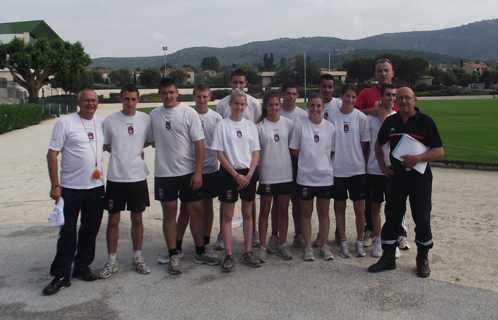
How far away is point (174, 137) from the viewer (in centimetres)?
475

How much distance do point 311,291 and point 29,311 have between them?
105 inches

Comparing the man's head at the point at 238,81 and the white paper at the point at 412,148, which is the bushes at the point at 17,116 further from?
the white paper at the point at 412,148

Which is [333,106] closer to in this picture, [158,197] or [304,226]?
[304,226]

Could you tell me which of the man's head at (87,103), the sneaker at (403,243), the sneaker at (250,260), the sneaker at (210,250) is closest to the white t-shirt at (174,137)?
the man's head at (87,103)

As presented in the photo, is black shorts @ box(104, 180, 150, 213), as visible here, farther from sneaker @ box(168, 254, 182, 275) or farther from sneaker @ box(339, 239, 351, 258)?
sneaker @ box(339, 239, 351, 258)

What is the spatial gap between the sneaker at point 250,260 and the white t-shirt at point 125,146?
1523mm

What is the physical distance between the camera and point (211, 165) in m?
5.27

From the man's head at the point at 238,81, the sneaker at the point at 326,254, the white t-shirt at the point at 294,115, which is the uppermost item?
the man's head at the point at 238,81

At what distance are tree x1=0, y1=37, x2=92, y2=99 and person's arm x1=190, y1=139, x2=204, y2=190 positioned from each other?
45.2 m

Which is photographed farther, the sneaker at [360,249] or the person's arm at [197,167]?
the sneaker at [360,249]

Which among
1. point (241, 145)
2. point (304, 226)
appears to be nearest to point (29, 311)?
point (241, 145)

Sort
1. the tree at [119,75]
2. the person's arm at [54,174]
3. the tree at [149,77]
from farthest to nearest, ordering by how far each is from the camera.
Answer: the tree at [119,75] → the tree at [149,77] → the person's arm at [54,174]

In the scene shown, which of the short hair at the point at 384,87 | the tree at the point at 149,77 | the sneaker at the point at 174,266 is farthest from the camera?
the tree at the point at 149,77

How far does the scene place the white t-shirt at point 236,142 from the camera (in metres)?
4.81
